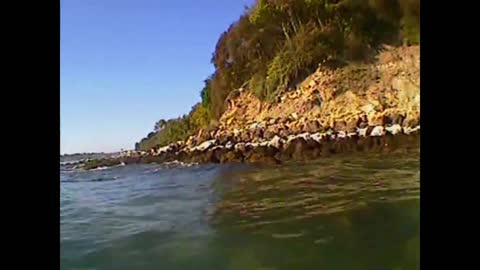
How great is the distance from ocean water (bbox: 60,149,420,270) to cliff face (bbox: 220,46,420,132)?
0.17 meters

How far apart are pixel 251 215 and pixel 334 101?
559 mm

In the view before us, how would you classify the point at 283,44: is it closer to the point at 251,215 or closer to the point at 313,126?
the point at 313,126

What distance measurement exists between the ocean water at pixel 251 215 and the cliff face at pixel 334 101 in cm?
17

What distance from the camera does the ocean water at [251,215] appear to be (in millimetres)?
1622

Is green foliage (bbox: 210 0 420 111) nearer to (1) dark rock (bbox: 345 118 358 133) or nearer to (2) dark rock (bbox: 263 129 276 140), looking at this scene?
(2) dark rock (bbox: 263 129 276 140)

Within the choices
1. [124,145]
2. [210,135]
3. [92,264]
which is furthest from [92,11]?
[92,264]

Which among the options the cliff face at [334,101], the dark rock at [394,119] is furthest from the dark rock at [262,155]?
the dark rock at [394,119]

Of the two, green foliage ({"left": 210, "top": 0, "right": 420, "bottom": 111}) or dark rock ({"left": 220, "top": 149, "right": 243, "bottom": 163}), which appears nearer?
green foliage ({"left": 210, "top": 0, "right": 420, "bottom": 111})

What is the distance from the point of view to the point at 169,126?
167cm

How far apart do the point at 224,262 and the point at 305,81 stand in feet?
2.44

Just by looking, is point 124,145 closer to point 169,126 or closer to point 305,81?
point 169,126

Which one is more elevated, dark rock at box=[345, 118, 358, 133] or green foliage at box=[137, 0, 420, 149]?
green foliage at box=[137, 0, 420, 149]

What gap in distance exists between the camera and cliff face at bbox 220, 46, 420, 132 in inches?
72.7

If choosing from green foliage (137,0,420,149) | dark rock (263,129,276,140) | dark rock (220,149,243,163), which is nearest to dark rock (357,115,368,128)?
green foliage (137,0,420,149)
